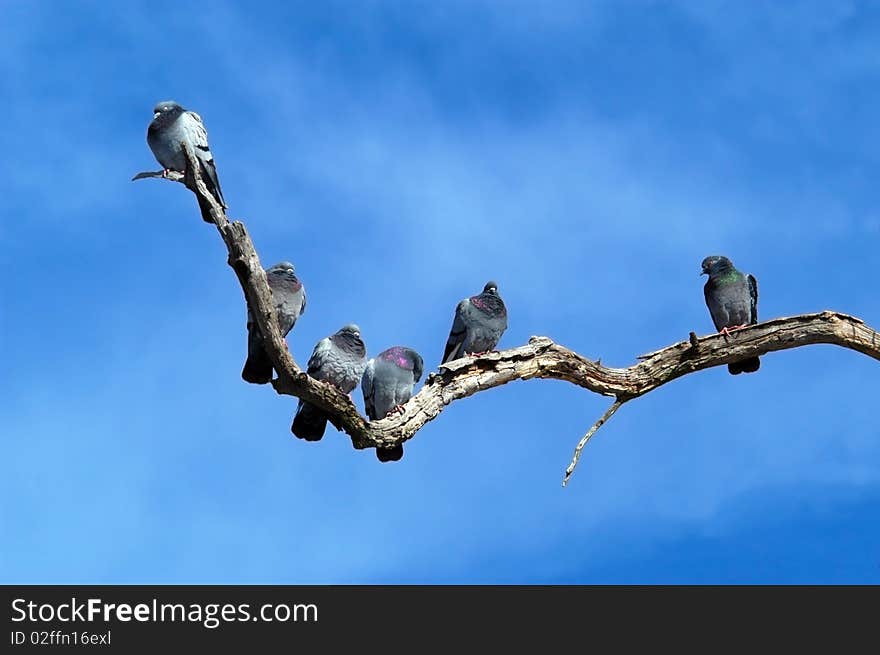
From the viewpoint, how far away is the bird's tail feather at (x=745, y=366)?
1255cm

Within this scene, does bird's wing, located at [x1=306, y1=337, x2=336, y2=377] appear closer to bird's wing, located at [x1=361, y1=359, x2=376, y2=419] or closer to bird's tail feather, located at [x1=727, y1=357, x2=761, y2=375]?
bird's wing, located at [x1=361, y1=359, x2=376, y2=419]

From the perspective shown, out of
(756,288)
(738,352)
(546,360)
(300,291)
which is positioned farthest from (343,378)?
(756,288)

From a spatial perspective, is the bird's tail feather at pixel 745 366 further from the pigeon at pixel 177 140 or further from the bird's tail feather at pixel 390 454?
the pigeon at pixel 177 140

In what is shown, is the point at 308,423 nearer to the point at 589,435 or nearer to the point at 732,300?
the point at 589,435

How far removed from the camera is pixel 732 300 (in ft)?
42.4

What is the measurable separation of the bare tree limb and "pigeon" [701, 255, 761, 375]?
0.61 metres

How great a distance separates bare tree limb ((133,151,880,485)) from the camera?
9383 mm

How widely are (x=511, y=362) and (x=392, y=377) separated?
4.86 feet

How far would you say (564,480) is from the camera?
11109 millimetres

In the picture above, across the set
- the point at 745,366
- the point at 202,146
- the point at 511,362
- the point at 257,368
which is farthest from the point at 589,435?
the point at 202,146

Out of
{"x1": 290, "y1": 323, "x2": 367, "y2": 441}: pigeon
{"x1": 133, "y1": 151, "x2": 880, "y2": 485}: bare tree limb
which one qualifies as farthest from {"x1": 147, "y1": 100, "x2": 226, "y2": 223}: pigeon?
{"x1": 290, "y1": 323, "x2": 367, "y2": 441}: pigeon

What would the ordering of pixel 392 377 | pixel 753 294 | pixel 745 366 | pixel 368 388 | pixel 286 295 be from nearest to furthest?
pixel 286 295 < pixel 392 377 < pixel 368 388 < pixel 745 366 < pixel 753 294

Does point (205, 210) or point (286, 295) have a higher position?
point (286, 295)
